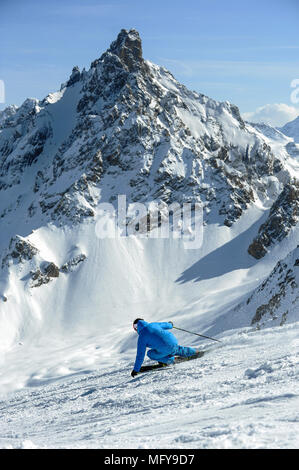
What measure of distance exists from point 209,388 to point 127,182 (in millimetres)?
137845

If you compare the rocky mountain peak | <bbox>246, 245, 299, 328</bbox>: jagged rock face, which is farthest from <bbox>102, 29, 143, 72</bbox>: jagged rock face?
<bbox>246, 245, 299, 328</bbox>: jagged rock face

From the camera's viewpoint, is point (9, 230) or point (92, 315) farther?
point (9, 230)

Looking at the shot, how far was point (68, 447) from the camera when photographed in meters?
7.63

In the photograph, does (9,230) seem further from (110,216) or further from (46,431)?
(46,431)

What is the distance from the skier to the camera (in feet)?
44.5

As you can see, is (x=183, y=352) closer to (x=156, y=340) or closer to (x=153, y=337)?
(x=156, y=340)

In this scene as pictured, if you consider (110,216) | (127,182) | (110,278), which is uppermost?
(127,182)

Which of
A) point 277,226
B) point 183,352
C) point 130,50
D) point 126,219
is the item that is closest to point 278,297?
point 183,352

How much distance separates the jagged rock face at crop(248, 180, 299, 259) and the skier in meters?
110

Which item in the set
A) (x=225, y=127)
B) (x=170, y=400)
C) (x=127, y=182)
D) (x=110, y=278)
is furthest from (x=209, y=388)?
(x=225, y=127)

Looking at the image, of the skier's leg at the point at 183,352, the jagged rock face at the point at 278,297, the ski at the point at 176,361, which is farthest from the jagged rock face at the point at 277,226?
the skier's leg at the point at 183,352

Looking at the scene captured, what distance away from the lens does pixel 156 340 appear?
1369cm

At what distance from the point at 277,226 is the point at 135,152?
52.5 meters
